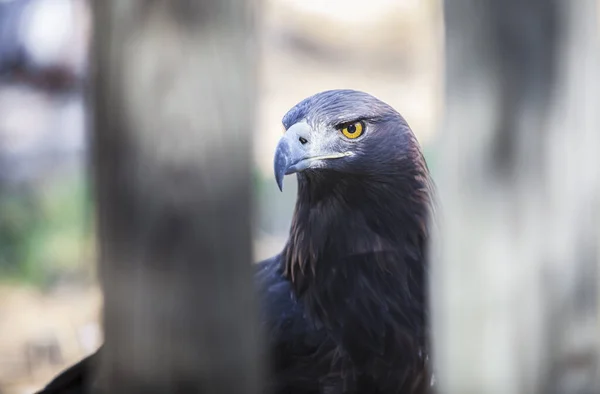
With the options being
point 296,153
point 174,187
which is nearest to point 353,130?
point 296,153

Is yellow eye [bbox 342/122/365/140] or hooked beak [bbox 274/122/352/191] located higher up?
yellow eye [bbox 342/122/365/140]

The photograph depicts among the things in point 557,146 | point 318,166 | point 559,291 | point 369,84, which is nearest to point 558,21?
point 557,146

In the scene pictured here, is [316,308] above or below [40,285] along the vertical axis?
above

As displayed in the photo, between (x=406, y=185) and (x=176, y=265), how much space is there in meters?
1.96

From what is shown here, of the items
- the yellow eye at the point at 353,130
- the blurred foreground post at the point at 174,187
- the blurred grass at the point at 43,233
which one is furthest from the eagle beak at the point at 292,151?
the blurred grass at the point at 43,233

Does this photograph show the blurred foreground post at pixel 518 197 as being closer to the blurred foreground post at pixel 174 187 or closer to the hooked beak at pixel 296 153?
the blurred foreground post at pixel 174 187

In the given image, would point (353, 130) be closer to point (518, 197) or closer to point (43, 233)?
point (518, 197)

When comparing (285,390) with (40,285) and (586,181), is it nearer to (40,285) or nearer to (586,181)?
(586,181)

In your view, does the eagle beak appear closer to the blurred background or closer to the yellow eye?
the yellow eye

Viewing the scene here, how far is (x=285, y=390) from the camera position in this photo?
2.87m

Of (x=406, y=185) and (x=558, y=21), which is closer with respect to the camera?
(x=558, y=21)

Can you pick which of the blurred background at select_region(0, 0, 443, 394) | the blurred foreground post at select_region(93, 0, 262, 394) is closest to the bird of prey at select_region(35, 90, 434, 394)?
the blurred background at select_region(0, 0, 443, 394)

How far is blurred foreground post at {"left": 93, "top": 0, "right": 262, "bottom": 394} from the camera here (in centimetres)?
122

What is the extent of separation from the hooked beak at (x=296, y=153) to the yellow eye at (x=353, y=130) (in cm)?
10
